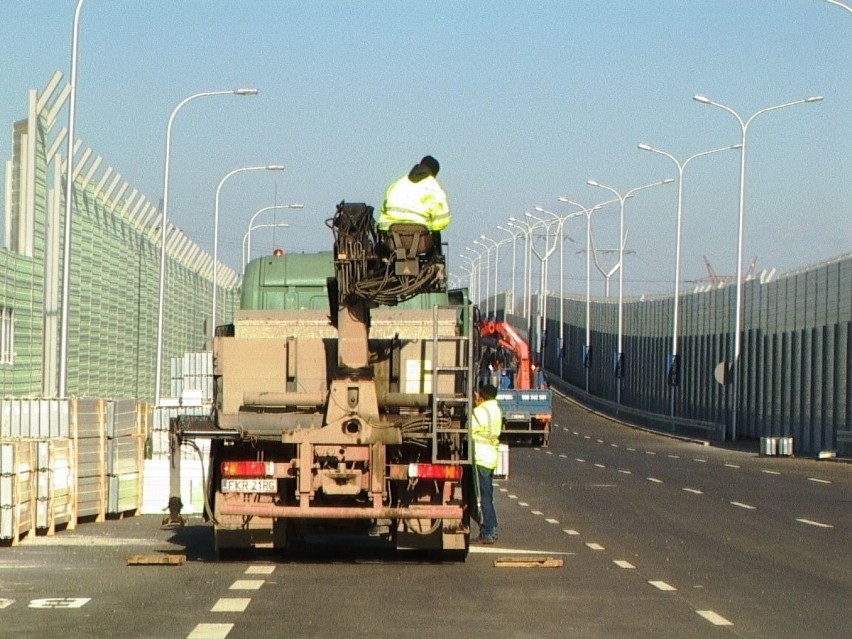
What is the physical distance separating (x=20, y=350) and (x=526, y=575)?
1979cm

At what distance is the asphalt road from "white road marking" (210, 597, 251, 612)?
3 centimetres

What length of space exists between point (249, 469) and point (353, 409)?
3.62 ft

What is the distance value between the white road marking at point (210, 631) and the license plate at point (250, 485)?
4.62 meters

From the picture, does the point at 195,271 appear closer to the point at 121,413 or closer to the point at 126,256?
the point at 126,256

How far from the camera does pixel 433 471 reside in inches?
698

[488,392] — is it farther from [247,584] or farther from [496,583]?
[247,584]

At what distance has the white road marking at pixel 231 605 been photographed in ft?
46.4

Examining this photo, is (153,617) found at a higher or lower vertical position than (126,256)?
lower

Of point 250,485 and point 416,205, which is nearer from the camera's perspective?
point 416,205

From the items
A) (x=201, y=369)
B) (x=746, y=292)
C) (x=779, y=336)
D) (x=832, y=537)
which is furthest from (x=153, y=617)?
(x=746, y=292)

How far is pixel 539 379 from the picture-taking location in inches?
2539

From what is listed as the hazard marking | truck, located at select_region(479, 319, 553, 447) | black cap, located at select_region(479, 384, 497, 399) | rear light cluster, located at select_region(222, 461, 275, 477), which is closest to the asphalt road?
the hazard marking

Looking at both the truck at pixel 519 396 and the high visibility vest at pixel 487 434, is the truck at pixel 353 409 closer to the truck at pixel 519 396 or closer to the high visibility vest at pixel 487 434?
the high visibility vest at pixel 487 434

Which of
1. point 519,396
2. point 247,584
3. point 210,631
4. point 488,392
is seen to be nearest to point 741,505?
point 488,392
